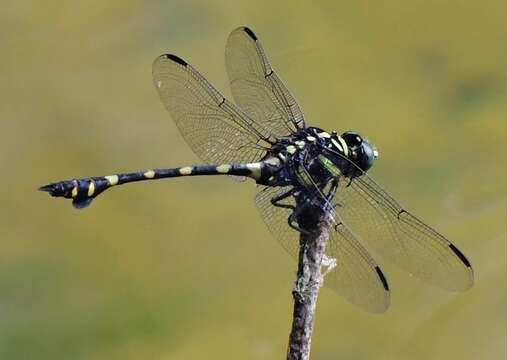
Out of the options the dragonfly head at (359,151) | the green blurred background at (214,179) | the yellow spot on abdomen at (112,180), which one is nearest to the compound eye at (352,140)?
the dragonfly head at (359,151)

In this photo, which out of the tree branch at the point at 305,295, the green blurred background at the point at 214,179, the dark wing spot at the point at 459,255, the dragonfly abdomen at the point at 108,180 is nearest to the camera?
the tree branch at the point at 305,295

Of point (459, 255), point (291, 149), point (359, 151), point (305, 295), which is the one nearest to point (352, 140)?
point (359, 151)

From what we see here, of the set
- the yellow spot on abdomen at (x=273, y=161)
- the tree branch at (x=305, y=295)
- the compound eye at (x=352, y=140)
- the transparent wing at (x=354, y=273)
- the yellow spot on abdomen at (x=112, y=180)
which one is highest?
the compound eye at (x=352, y=140)

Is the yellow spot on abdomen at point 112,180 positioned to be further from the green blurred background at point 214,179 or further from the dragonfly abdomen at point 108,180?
the green blurred background at point 214,179

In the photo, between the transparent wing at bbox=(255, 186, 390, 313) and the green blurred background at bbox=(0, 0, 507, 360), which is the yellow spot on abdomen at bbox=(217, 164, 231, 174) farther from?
the green blurred background at bbox=(0, 0, 507, 360)

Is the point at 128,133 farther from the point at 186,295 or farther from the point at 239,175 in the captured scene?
the point at 239,175

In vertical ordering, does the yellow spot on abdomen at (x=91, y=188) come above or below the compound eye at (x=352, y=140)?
below

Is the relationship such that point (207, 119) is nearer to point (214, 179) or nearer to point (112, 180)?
point (112, 180)

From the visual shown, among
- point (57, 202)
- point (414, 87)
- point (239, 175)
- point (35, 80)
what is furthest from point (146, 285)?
point (414, 87)
